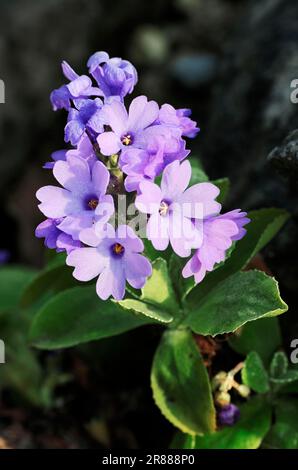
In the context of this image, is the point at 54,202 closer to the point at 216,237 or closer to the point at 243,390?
the point at 216,237

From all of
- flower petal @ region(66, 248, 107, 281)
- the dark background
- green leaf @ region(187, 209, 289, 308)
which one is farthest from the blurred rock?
flower petal @ region(66, 248, 107, 281)

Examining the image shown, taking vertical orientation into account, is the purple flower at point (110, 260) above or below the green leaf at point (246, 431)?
above

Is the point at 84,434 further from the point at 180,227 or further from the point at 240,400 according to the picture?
the point at 180,227

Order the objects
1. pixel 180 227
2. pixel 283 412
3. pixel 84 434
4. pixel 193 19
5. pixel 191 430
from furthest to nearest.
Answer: pixel 193 19 < pixel 84 434 < pixel 283 412 < pixel 191 430 < pixel 180 227

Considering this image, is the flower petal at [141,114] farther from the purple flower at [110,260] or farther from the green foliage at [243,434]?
the green foliage at [243,434]

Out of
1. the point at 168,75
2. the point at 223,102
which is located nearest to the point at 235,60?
the point at 223,102

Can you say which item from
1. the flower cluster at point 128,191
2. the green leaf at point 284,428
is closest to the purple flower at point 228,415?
the green leaf at point 284,428

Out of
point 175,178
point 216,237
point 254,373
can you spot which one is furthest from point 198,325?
point 175,178
